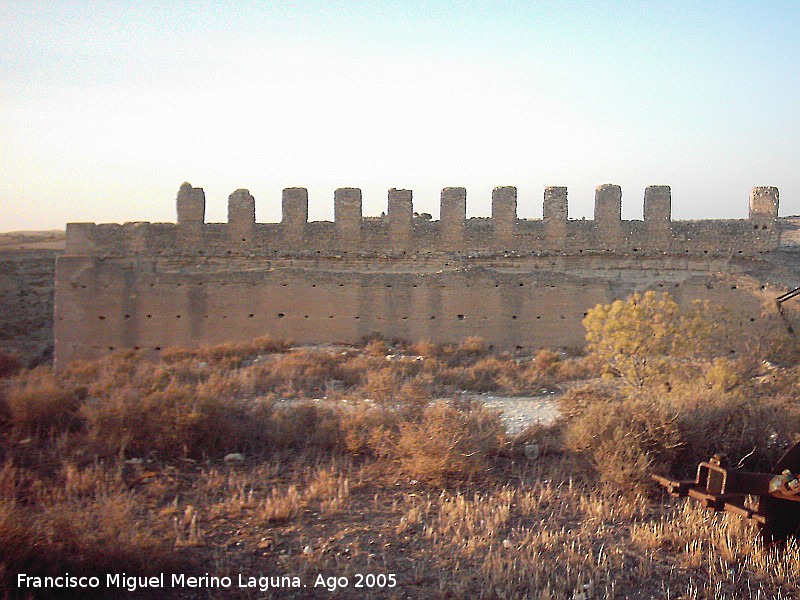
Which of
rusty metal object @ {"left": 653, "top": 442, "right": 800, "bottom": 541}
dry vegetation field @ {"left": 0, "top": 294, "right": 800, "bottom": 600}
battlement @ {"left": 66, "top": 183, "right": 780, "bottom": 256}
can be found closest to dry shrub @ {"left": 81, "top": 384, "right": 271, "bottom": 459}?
dry vegetation field @ {"left": 0, "top": 294, "right": 800, "bottom": 600}

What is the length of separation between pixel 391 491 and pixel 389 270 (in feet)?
32.0

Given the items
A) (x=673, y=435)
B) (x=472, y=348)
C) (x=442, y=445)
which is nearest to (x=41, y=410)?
(x=442, y=445)

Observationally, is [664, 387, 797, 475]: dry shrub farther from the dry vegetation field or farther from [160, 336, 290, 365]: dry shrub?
[160, 336, 290, 365]: dry shrub

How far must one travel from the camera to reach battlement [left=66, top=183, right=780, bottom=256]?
46.6ft

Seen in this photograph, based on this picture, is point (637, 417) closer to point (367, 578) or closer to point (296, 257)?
point (367, 578)

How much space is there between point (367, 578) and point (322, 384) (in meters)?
6.70

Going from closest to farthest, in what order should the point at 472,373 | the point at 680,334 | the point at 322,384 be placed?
the point at 680,334, the point at 322,384, the point at 472,373

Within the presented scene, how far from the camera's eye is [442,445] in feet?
18.3

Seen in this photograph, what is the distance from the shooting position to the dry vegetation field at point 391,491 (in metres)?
3.79

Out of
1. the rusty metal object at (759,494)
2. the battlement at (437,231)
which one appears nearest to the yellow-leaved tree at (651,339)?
the rusty metal object at (759,494)

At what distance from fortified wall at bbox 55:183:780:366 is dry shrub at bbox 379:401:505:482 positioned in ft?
26.9

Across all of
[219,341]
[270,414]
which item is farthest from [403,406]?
[219,341]

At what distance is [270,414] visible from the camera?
7148 mm

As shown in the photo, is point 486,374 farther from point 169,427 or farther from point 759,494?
point 759,494
